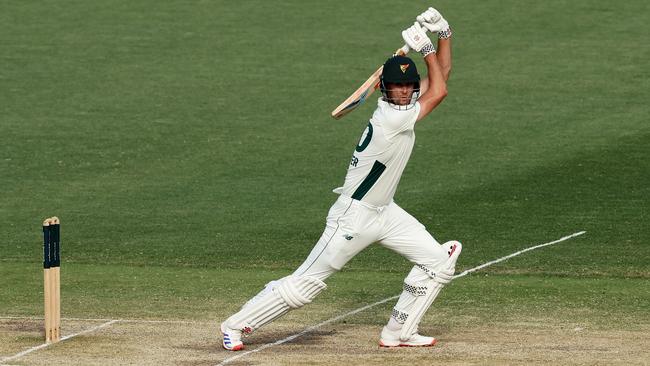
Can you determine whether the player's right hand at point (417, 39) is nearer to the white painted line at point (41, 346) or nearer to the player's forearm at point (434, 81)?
the player's forearm at point (434, 81)

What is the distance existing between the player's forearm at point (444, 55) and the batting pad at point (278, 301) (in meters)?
2.17

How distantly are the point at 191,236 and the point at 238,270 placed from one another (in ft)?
7.40

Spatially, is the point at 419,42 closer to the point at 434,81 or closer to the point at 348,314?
the point at 434,81

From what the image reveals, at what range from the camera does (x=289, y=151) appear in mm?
24375

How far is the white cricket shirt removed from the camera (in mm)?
11672

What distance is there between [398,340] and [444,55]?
254 cm

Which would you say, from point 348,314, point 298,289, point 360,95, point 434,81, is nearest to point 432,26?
point 434,81

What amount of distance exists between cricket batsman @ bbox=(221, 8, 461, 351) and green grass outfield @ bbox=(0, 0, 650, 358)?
5.67ft

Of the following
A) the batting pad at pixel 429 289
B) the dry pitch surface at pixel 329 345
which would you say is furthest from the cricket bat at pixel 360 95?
the dry pitch surface at pixel 329 345

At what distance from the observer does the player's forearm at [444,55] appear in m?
12.1

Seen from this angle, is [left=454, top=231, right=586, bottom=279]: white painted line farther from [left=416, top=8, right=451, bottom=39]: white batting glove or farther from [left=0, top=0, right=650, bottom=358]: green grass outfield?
[left=416, top=8, right=451, bottom=39]: white batting glove

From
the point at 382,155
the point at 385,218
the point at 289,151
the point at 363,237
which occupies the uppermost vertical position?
the point at 382,155

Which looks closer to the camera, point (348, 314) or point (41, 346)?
point (41, 346)

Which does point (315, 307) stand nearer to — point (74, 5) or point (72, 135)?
point (72, 135)
